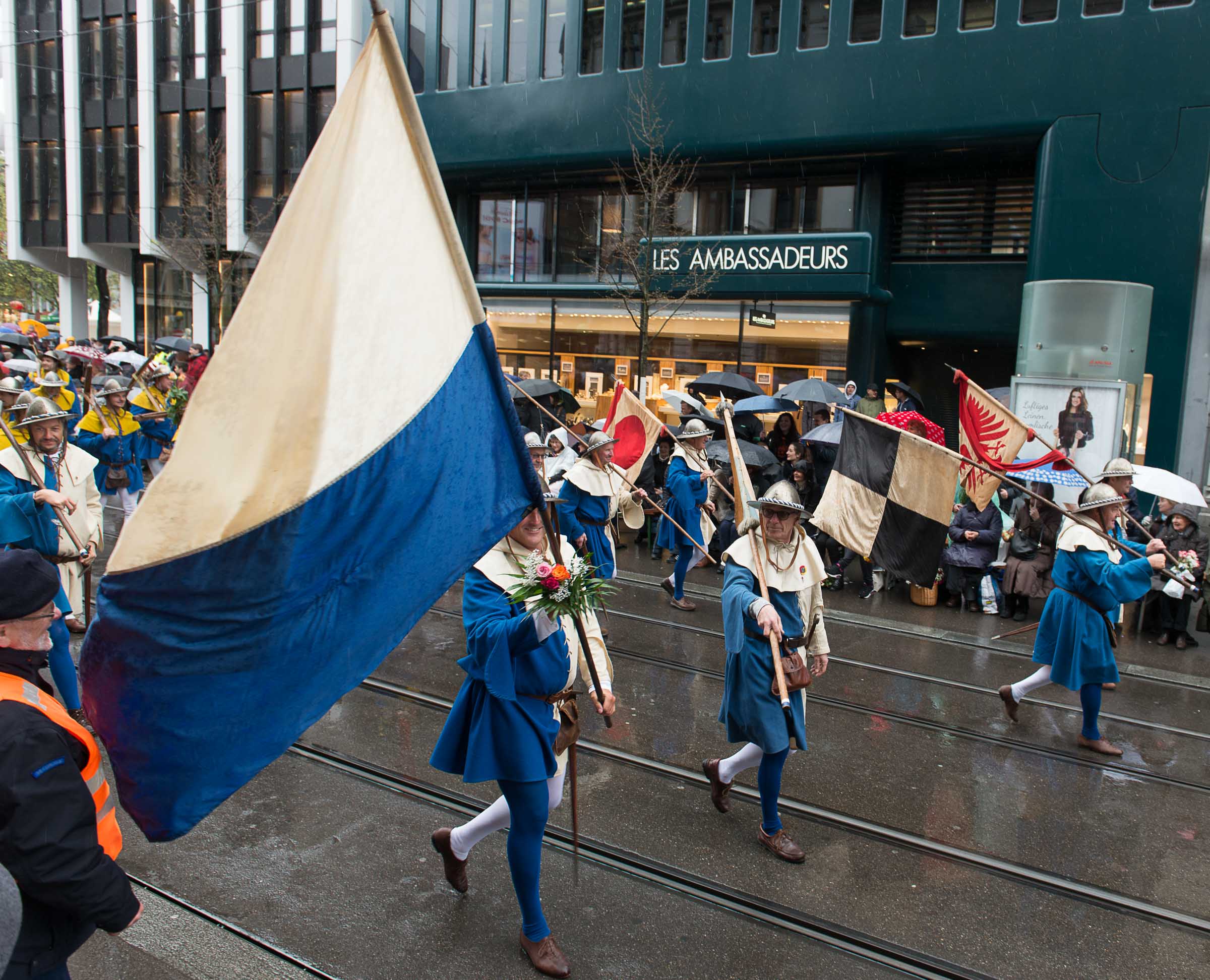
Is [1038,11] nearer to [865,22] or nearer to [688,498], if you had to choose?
[865,22]

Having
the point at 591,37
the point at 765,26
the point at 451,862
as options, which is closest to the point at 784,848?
the point at 451,862

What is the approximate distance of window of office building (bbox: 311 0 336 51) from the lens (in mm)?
31297

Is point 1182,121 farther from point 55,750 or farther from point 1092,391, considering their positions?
point 55,750

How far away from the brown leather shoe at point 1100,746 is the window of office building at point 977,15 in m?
16.7

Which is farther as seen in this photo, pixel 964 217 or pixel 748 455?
pixel 964 217

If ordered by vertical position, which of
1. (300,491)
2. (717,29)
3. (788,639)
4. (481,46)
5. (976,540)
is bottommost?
(976,540)

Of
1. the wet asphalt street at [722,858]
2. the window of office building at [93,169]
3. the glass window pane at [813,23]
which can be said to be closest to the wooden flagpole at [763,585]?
the wet asphalt street at [722,858]

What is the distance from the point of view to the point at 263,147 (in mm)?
32656

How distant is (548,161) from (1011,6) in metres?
10.8

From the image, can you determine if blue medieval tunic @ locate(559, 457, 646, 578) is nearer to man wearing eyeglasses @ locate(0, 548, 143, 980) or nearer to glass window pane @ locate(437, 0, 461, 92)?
man wearing eyeglasses @ locate(0, 548, 143, 980)

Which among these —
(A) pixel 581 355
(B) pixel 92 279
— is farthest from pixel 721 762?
(B) pixel 92 279

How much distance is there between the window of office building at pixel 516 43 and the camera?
24.6 metres

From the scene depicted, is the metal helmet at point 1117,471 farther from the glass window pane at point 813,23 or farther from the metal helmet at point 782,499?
the glass window pane at point 813,23

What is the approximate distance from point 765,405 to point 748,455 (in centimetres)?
280
